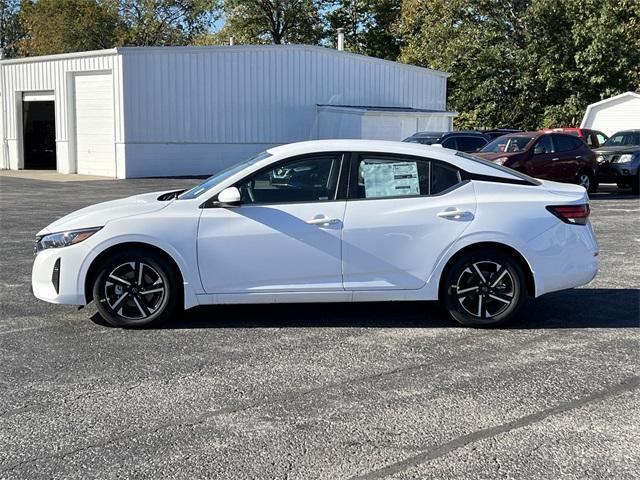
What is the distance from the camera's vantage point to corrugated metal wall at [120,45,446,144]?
85.1ft

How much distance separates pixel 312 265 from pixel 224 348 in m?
1.02

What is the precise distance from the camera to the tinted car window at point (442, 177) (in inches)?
256

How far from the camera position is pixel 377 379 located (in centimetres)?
518

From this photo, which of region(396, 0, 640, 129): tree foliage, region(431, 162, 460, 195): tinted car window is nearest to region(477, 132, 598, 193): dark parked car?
region(431, 162, 460, 195): tinted car window

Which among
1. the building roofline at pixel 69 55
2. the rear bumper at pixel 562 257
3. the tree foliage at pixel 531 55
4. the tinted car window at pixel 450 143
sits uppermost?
the tree foliage at pixel 531 55

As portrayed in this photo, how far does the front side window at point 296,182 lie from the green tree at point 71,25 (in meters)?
51.8

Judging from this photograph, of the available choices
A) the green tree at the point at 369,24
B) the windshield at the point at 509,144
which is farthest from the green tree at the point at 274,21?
the windshield at the point at 509,144

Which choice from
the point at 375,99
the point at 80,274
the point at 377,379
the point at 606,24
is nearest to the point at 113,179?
the point at 375,99

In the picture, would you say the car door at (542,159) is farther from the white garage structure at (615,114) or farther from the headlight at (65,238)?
the white garage structure at (615,114)

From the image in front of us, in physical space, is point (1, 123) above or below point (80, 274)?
above

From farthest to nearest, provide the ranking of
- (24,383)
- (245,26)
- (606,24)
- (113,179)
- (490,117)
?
(245,26)
(490,117)
(606,24)
(113,179)
(24,383)

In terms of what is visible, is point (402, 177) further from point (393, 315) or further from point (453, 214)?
point (393, 315)

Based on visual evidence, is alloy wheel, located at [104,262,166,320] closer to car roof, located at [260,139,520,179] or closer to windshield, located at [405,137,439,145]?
car roof, located at [260,139,520,179]

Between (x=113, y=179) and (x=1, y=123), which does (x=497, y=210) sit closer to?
(x=113, y=179)
